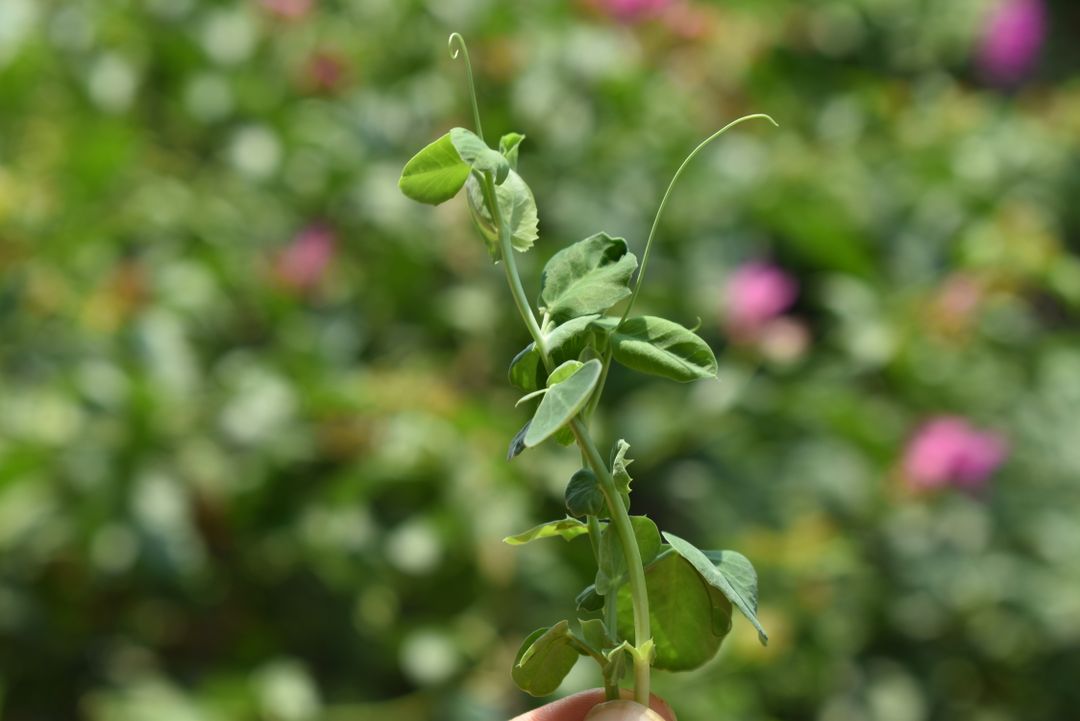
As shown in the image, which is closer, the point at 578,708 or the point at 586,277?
the point at 586,277

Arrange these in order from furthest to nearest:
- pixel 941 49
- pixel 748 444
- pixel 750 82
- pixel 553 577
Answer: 1. pixel 941 49
2. pixel 750 82
3. pixel 748 444
4. pixel 553 577

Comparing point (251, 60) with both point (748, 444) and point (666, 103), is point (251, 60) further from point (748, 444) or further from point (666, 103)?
point (748, 444)

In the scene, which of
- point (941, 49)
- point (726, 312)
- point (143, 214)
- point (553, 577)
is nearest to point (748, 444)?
point (726, 312)

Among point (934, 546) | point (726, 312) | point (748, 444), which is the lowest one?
point (934, 546)

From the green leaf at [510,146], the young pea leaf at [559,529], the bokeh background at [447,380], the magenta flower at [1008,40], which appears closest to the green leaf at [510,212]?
the green leaf at [510,146]

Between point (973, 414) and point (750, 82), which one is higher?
point (750, 82)

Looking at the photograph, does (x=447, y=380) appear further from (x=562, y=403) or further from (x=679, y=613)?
(x=562, y=403)

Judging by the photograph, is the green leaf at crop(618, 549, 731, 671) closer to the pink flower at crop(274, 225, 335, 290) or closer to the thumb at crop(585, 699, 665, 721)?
the thumb at crop(585, 699, 665, 721)

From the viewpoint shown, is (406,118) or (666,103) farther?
(666,103)

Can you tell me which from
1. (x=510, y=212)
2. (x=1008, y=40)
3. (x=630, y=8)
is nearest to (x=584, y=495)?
(x=510, y=212)
